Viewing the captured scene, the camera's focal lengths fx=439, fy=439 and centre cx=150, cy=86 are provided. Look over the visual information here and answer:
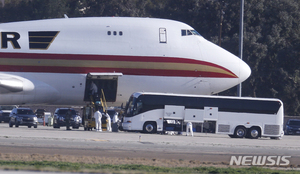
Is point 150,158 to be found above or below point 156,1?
below

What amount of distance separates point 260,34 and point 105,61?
3295 centimetres

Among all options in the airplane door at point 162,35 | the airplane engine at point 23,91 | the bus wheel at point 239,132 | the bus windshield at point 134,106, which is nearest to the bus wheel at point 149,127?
the bus windshield at point 134,106

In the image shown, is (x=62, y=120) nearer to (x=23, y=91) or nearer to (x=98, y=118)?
(x=98, y=118)

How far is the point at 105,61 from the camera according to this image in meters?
27.6

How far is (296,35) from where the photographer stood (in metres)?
56.9

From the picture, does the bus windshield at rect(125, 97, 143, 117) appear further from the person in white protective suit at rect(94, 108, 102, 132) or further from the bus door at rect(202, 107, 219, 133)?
the bus door at rect(202, 107, 219, 133)

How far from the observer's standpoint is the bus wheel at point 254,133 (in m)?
32.5

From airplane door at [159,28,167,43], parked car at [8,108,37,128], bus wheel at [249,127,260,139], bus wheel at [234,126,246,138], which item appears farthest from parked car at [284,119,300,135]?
parked car at [8,108,37,128]

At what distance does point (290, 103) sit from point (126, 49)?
113ft

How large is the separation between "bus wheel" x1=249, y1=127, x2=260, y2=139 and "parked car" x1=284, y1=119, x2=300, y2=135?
17.6 m

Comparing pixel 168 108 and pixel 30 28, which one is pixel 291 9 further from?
pixel 30 28

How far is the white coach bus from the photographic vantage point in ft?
107

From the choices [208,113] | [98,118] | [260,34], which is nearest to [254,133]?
[208,113]

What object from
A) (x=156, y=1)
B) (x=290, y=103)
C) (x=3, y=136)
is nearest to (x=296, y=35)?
(x=290, y=103)
